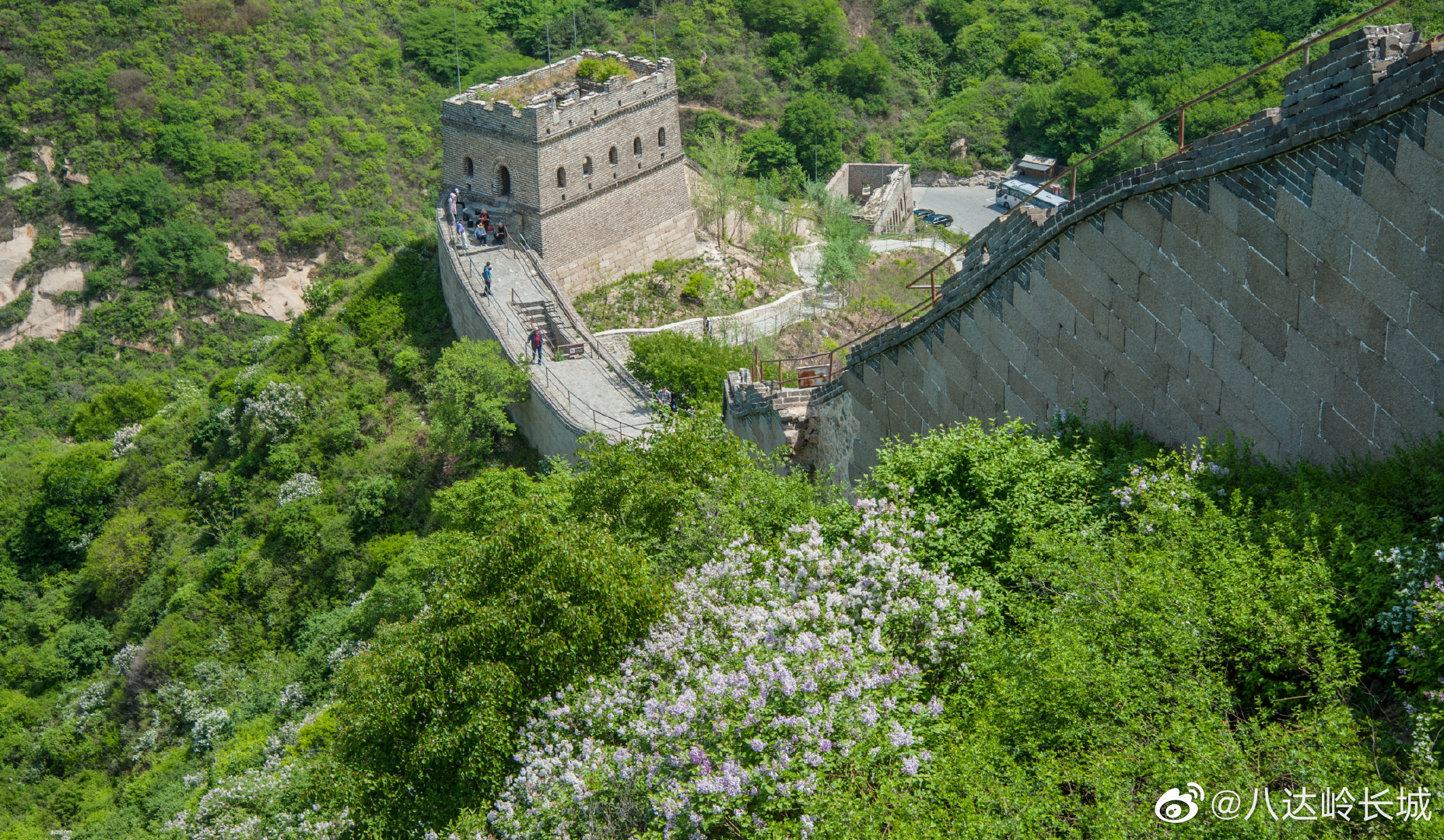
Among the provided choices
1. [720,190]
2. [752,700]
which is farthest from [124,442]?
[752,700]

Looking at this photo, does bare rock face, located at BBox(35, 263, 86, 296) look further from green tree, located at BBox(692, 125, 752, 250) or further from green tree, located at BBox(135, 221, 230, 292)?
green tree, located at BBox(692, 125, 752, 250)

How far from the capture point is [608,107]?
38.8m

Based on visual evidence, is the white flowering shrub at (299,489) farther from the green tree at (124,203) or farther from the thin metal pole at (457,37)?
the thin metal pole at (457,37)

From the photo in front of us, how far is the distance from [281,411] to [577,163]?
35.5 feet

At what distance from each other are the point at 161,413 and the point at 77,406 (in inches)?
371

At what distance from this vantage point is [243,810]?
2525 centimetres

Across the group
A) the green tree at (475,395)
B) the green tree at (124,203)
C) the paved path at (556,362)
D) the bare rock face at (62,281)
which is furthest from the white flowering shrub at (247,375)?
the bare rock face at (62,281)

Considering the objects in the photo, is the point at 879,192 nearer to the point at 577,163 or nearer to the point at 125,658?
the point at 577,163

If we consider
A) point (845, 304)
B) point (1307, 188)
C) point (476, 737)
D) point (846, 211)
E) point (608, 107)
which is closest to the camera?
point (1307, 188)

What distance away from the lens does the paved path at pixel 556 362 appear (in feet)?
102

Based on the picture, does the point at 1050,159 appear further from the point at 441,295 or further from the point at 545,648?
the point at 545,648

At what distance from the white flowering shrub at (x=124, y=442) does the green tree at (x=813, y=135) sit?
32.4m

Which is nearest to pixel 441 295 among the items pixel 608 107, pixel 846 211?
pixel 608 107

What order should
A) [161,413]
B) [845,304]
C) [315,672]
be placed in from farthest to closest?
1. [161,413]
2. [845,304]
3. [315,672]
